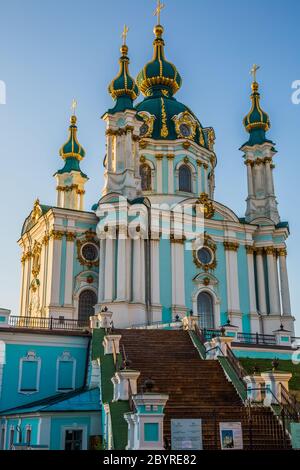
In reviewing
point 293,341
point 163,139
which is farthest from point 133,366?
point 163,139

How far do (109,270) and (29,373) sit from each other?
28.3ft

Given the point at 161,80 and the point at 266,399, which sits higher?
the point at 161,80

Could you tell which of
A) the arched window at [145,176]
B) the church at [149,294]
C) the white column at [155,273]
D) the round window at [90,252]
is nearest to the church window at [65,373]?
the church at [149,294]

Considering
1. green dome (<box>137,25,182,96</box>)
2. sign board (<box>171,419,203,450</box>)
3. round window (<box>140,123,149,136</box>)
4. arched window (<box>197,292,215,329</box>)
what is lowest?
sign board (<box>171,419,203,450</box>)

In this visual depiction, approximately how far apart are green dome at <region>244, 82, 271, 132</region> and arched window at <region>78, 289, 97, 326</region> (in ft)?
50.2

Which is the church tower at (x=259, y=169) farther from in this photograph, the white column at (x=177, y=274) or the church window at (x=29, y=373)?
the church window at (x=29, y=373)

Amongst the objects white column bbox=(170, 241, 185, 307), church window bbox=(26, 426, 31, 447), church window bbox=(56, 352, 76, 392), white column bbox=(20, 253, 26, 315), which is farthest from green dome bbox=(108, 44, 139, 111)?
church window bbox=(26, 426, 31, 447)

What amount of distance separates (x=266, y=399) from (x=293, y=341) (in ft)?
44.5

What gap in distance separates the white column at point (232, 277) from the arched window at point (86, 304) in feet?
24.3

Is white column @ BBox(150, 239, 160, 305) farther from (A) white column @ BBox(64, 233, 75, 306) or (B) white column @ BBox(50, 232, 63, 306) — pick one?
(B) white column @ BBox(50, 232, 63, 306)

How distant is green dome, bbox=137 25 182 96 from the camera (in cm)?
4112

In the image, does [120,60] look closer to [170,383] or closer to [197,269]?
[197,269]

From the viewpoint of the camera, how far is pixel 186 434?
13539 millimetres
